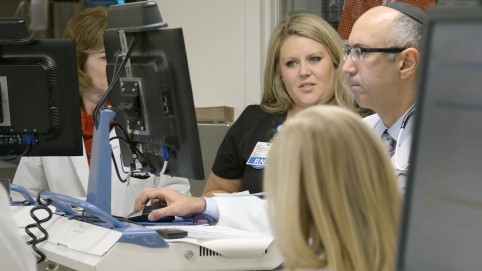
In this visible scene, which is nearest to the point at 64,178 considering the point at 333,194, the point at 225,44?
the point at 225,44

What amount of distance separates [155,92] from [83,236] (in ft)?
1.45

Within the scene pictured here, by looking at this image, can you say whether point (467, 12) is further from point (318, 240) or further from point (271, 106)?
Result: point (271, 106)

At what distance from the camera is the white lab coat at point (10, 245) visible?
1.42 metres

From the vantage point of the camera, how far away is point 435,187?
671 mm

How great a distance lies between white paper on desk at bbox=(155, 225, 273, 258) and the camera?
79.9 inches

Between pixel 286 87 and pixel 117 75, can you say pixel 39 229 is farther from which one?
pixel 286 87

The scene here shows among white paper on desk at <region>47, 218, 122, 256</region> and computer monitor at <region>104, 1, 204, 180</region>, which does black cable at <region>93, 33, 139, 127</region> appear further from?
white paper on desk at <region>47, 218, 122, 256</region>

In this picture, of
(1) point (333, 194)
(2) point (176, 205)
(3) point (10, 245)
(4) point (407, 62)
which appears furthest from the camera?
(4) point (407, 62)

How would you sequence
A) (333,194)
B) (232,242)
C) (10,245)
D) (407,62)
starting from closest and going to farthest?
1. (333,194)
2. (10,245)
3. (232,242)
4. (407,62)

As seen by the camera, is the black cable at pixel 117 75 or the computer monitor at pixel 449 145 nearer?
the computer monitor at pixel 449 145

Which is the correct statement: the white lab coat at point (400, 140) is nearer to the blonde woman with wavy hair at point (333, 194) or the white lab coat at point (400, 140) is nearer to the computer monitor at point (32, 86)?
the blonde woman with wavy hair at point (333, 194)

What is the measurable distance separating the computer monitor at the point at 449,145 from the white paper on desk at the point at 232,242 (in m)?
1.37

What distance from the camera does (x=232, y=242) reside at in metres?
2.05

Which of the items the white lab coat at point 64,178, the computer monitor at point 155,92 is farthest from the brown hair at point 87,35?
the computer monitor at point 155,92
